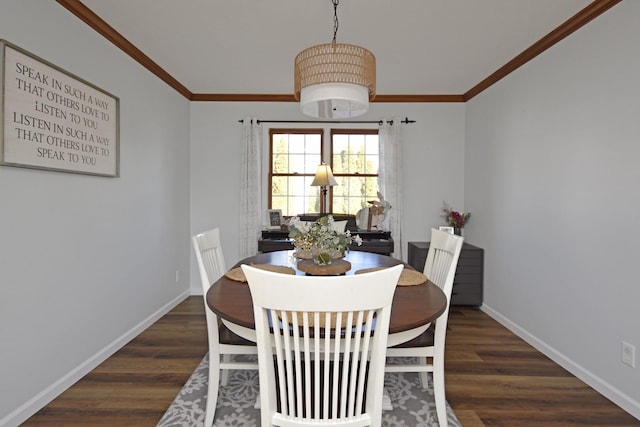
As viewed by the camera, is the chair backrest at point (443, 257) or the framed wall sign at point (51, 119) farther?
the chair backrest at point (443, 257)

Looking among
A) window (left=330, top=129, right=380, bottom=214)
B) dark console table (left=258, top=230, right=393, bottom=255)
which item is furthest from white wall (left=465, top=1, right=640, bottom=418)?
window (left=330, top=129, right=380, bottom=214)

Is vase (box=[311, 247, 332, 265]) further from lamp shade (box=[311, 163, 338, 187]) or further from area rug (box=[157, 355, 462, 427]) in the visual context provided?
lamp shade (box=[311, 163, 338, 187])

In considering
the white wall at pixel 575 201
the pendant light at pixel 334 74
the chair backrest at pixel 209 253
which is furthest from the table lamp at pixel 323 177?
the pendant light at pixel 334 74

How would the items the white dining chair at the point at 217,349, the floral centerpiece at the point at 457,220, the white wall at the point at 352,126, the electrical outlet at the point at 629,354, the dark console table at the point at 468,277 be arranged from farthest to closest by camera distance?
the white wall at the point at 352,126
the floral centerpiece at the point at 457,220
the dark console table at the point at 468,277
the electrical outlet at the point at 629,354
the white dining chair at the point at 217,349

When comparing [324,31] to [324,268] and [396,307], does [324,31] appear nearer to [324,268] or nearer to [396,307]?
[324,268]

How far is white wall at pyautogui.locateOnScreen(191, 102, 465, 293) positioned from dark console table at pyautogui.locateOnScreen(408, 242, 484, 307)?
61 centimetres

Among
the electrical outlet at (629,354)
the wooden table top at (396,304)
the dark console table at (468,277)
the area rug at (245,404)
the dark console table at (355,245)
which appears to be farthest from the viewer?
the dark console table at (355,245)

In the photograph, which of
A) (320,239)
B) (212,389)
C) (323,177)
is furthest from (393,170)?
(212,389)

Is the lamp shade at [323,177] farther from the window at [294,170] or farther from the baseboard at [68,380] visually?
the baseboard at [68,380]

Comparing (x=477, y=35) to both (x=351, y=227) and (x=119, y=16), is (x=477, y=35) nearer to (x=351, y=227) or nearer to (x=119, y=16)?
(x=351, y=227)

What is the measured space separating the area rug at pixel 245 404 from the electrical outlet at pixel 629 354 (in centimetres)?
107

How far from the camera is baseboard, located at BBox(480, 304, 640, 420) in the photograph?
208cm

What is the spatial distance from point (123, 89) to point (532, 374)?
12.3 ft

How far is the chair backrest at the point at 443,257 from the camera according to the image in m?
2.01
